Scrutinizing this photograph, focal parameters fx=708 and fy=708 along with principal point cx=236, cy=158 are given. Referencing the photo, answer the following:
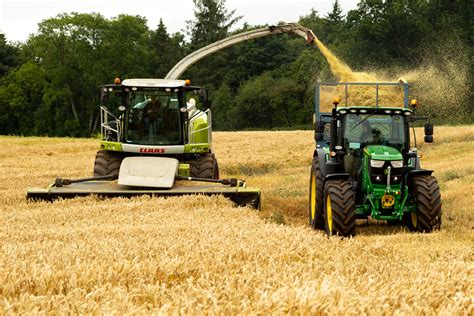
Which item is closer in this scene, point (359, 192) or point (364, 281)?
point (364, 281)

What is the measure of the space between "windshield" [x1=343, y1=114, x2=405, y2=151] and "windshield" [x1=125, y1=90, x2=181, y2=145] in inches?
166

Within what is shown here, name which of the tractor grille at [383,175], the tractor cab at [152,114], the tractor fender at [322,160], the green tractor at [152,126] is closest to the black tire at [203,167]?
the green tractor at [152,126]

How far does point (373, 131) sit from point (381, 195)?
123cm

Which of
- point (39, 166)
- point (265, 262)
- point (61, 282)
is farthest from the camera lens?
point (39, 166)

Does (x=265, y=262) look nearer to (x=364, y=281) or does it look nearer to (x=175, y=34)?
(x=364, y=281)

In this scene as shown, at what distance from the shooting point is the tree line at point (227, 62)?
5781cm

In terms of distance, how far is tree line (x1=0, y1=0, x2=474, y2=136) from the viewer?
5781 cm

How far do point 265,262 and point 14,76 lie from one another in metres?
64.3

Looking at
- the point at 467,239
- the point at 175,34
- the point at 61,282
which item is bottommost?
the point at 467,239

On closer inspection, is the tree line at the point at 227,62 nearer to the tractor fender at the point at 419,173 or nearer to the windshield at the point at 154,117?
the windshield at the point at 154,117

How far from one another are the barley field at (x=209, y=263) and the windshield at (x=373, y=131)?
1.30 meters

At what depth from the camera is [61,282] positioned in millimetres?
4340

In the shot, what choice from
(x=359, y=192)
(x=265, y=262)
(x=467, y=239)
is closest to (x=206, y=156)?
(x=359, y=192)

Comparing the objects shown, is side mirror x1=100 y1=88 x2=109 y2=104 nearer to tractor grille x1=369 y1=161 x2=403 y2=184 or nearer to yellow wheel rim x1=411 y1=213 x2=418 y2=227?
tractor grille x1=369 y1=161 x2=403 y2=184
